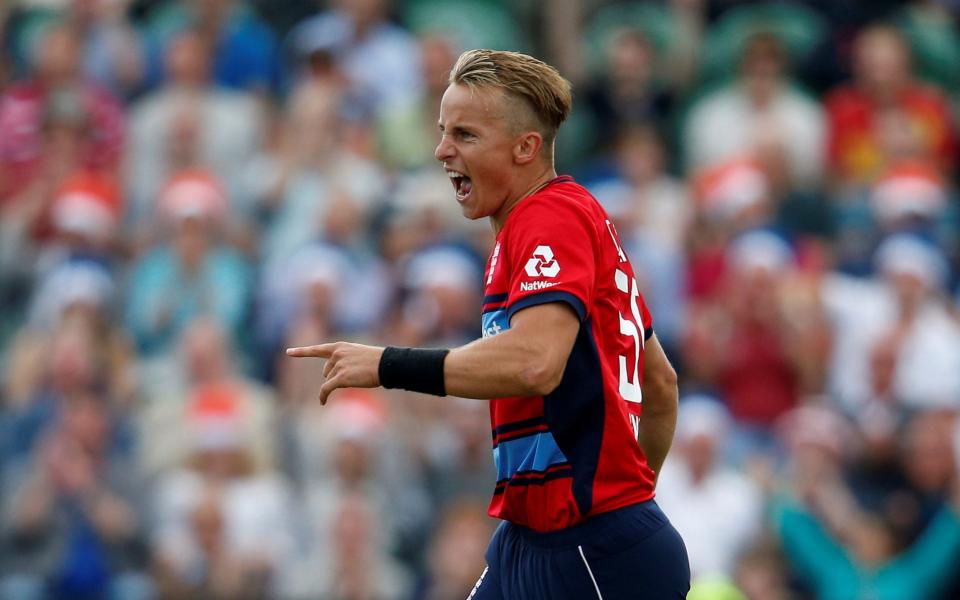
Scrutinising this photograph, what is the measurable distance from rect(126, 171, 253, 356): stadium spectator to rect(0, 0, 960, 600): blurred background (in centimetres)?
2

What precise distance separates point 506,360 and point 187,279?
702 centimetres

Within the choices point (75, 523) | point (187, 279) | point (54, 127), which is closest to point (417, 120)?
point (187, 279)

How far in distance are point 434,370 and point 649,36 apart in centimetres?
886

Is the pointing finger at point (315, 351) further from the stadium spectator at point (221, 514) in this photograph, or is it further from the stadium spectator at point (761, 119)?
the stadium spectator at point (761, 119)

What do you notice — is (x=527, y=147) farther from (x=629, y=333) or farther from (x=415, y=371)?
(x=415, y=371)

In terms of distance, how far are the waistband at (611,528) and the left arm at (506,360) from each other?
529 mm

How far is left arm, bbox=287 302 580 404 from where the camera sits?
416 cm

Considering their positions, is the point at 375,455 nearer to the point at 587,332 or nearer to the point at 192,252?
the point at 192,252

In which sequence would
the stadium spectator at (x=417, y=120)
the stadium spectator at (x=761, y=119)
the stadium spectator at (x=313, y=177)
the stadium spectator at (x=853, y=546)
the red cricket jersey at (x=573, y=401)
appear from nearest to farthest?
the red cricket jersey at (x=573, y=401) → the stadium spectator at (x=853, y=546) → the stadium spectator at (x=313, y=177) → the stadium spectator at (x=417, y=120) → the stadium spectator at (x=761, y=119)

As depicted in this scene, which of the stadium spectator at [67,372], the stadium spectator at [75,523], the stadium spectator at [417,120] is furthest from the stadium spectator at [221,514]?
the stadium spectator at [417,120]

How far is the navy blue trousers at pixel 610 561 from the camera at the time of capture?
4484 mm

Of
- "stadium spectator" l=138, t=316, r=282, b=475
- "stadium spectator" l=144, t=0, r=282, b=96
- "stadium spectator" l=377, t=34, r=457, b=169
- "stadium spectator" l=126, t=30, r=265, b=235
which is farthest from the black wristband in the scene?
"stadium spectator" l=144, t=0, r=282, b=96

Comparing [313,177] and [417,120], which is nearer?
[313,177]

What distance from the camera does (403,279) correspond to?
10.7 m
